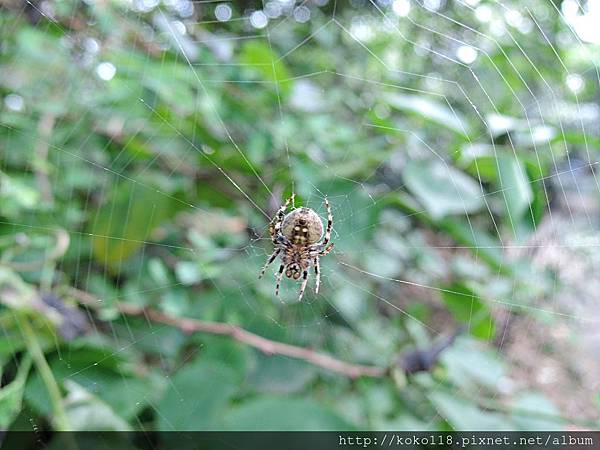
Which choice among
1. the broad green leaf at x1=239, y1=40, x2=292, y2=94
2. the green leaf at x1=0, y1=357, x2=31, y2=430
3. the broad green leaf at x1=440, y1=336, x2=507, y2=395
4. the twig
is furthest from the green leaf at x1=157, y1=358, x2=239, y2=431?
the broad green leaf at x1=239, y1=40, x2=292, y2=94

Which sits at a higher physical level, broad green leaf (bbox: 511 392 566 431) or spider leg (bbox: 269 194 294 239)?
spider leg (bbox: 269 194 294 239)

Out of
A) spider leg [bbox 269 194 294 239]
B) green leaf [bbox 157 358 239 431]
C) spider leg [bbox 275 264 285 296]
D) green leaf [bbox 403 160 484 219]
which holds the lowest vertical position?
green leaf [bbox 157 358 239 431]

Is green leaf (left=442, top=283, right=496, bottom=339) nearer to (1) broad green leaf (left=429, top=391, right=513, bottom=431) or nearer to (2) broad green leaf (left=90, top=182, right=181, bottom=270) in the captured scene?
(1) broad green leaf (left=429, top=391, right=513, bottom=431)

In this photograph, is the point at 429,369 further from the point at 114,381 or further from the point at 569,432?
the point at 114,381

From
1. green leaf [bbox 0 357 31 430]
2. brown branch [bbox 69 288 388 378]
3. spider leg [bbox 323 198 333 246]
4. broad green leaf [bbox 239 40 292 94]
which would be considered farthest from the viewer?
spider leg [bbox 323 198 333 246]

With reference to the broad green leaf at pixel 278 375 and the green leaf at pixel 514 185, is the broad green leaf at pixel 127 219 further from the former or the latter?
the green leaf at pixel 514 185

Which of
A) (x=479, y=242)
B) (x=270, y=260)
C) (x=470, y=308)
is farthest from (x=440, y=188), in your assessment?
(x=270, y=260)

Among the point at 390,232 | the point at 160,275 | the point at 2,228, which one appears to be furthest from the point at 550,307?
the point at 2,228

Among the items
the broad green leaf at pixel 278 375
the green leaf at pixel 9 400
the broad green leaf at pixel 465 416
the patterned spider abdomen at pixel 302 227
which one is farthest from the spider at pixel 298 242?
the green leaf at pixel 9 400
